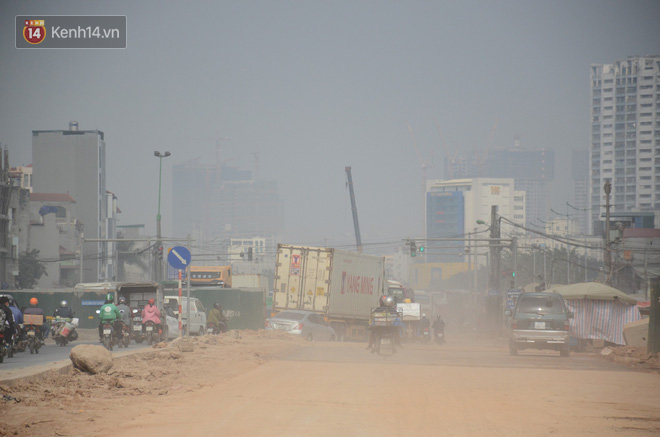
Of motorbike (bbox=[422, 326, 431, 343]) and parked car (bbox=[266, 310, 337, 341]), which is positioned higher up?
parked car (bbox=[266, 310, 337, 341])

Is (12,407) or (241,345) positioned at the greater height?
(12,407)

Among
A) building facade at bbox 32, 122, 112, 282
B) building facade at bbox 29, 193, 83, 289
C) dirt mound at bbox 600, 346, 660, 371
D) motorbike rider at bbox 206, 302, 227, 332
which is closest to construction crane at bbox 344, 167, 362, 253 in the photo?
building facade at bbox 32, 122, 112, 282

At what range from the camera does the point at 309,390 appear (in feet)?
46.9

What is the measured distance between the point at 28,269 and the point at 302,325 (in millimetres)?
51095

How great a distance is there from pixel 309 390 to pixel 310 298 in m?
26.2

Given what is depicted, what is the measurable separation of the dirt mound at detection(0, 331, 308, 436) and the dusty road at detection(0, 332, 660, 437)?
0.02m

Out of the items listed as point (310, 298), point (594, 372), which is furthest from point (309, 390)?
point (310, 298)

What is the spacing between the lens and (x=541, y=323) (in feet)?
85.8

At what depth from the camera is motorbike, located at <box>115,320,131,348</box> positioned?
1060 inches

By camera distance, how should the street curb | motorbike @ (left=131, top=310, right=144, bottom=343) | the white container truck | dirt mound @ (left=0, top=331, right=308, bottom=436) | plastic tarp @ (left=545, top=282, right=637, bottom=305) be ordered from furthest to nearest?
the white container truck → plastic tarp @ (left=545, top=282, right=637, bottom=305) → motorbike @ (left=131, top=310, right=144, bottom=343) → the street curb → dirt mound @ (left=0, top=331, right=308, bottom=436)

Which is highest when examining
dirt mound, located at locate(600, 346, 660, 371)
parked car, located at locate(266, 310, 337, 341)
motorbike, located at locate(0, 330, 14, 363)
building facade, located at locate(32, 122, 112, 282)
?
building facade, located at locate(32, 122, 112, 282)

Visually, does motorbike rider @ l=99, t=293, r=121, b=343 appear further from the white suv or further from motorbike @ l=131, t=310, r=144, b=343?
the white suv

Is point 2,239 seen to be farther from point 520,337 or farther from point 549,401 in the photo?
point 549,401

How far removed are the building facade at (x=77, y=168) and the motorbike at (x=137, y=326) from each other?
8590cm
